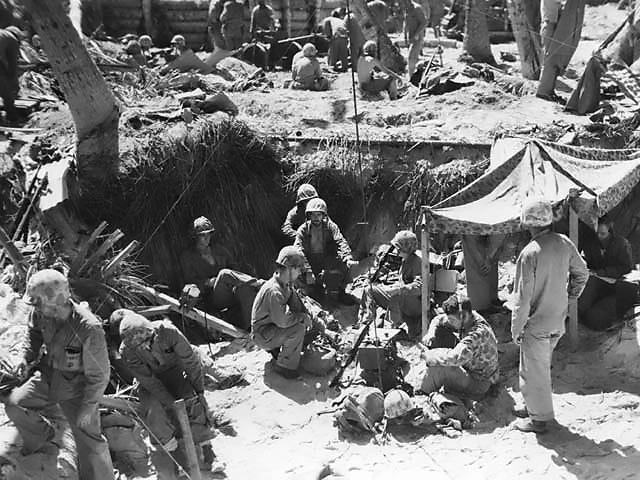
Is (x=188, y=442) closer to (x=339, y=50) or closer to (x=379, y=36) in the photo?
(x=379, y=36)

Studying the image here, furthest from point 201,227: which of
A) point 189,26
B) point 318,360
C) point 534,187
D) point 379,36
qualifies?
point 189,26

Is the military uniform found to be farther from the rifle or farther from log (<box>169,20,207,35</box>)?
log (<box>169,20,207,35</box>)

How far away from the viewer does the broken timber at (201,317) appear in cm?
979

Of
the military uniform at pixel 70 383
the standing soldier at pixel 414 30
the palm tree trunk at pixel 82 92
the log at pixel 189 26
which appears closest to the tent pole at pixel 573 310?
the military uniform at pixel 70 383

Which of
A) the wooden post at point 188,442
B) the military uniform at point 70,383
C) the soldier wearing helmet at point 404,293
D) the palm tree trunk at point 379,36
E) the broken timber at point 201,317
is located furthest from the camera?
the palm tree trunk at point 379,36

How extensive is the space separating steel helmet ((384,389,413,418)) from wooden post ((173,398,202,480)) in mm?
1783

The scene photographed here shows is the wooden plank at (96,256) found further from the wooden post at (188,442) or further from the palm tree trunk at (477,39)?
the palm tree trunk at (477,39)

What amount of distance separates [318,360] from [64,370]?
325cm

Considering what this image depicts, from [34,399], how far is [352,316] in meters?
4.80

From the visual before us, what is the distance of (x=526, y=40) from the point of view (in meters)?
15.9

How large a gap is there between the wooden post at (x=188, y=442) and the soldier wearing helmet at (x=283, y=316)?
6.01ft

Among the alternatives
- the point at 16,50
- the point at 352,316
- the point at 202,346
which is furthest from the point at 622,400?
the point at 16,50

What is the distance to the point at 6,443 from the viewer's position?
6832 mm

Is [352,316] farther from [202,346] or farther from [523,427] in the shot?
[523,427]
